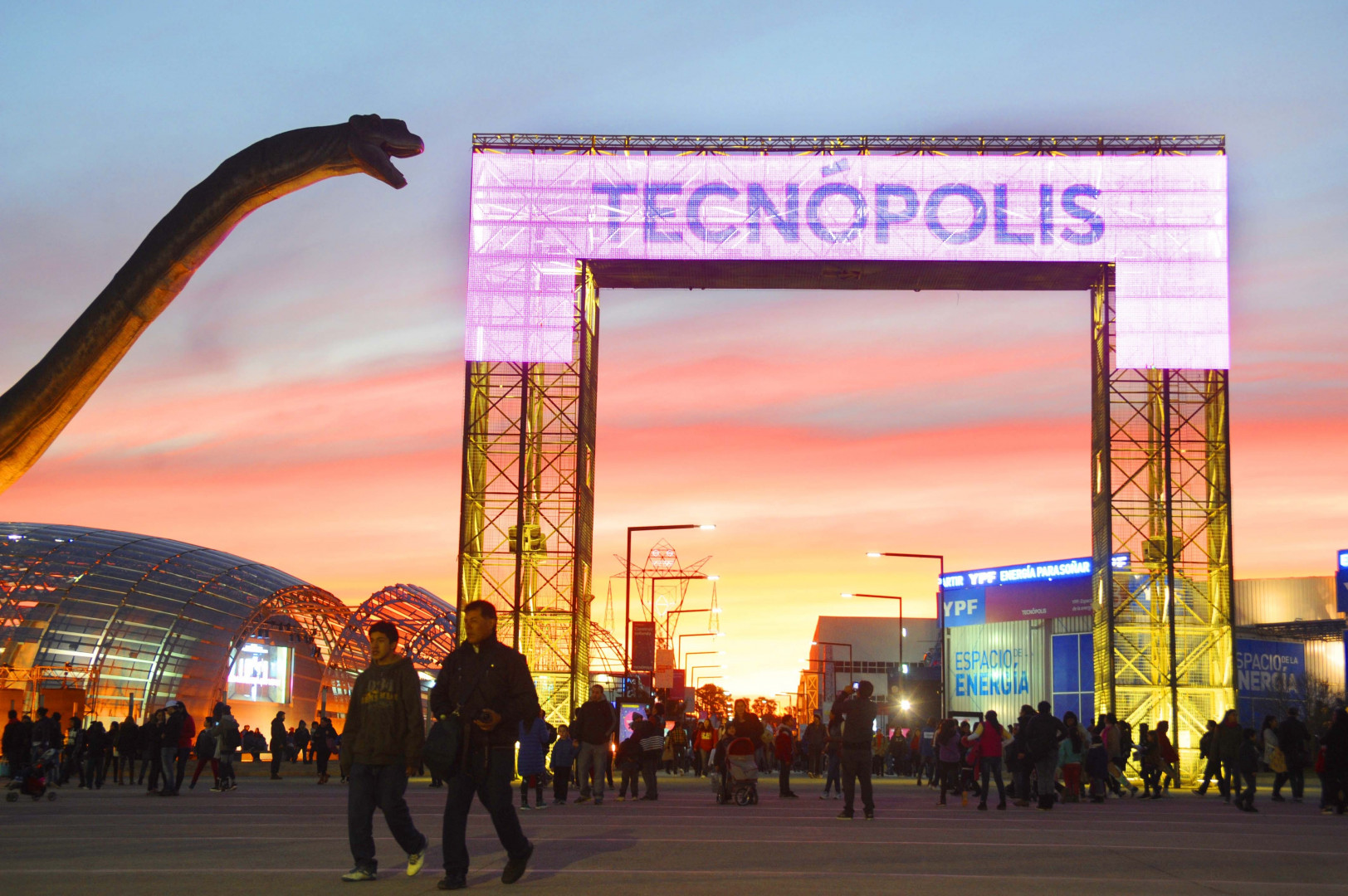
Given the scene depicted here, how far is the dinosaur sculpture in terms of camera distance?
10.2 metres

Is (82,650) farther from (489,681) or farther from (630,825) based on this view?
(489,681)

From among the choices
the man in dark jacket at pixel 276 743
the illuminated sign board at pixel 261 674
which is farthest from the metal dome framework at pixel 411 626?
the man in dark jacket at pixel 276 743

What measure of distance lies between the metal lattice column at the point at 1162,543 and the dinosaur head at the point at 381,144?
103 ft

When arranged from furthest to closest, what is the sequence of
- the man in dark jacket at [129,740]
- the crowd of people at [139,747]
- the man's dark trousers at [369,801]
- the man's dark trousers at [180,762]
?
the man in dark jacket at [129,740] < the man's dark trousers at [180,762] < the crowd of people at [139,747] < the man's dark trousers at [369,801]

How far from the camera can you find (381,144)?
10945 mm

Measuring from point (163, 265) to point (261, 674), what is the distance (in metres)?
69.5

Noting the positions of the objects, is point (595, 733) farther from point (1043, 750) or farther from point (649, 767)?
point (1043, 750)

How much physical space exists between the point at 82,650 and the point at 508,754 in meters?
63.2

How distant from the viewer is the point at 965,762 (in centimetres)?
2880

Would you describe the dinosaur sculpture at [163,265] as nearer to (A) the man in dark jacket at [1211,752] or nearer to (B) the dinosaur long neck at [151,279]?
(B) the dinosaur long neck at [151,279]

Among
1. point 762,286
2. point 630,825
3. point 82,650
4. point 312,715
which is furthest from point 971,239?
point 312,715

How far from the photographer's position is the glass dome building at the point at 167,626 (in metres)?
68.1

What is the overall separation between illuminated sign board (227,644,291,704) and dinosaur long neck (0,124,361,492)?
66.0m

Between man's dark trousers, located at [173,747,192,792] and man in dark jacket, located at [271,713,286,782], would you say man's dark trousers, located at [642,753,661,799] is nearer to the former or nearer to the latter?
man's dark trousers, located at [173,747,192,792]
